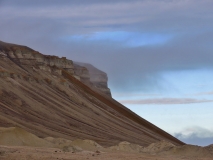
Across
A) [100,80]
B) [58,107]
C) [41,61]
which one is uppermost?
[100,80]

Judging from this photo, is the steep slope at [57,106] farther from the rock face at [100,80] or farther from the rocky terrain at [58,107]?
the rock face at [100,80]

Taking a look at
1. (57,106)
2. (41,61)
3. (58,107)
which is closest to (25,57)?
(41,61)

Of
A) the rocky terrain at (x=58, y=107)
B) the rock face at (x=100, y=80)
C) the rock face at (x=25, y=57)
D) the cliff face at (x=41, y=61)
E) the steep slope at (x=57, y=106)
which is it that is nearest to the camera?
the rocky terrain at (x=58, y=107)

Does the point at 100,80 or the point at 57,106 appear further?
the point at 100,80

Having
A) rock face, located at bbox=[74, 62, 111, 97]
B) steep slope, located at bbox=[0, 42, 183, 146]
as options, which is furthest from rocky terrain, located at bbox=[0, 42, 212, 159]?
rock face, located at bbox=[74, 62, 111, 97]

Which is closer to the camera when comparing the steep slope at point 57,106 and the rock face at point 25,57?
the steep slope at point 57,106

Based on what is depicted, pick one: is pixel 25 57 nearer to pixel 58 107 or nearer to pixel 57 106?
pixel 57 106

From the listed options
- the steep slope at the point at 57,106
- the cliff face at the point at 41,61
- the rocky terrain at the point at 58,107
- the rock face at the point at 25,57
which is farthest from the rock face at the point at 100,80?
the rock face at the point at 25,57

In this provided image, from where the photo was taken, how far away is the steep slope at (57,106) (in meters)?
112

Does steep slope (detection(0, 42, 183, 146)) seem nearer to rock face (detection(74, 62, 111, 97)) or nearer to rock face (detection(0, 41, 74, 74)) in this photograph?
rock face (detection(0, 41, 74, 74))

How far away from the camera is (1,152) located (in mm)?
38156

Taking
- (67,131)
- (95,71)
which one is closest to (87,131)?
(67,131)

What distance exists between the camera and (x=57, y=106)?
126312 millimetres

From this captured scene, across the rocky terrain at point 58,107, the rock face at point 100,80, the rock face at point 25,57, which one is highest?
the rock face at point 100,80
